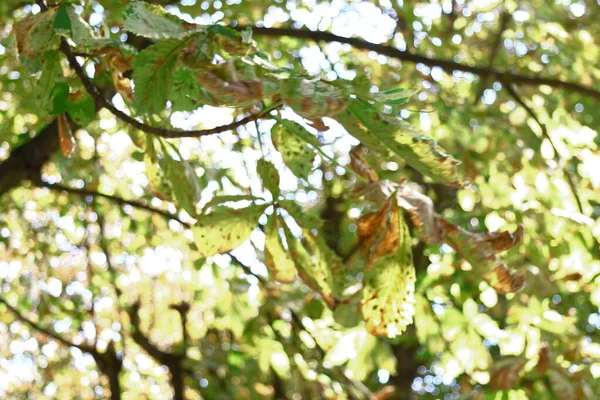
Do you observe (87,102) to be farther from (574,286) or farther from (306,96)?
(574,286)

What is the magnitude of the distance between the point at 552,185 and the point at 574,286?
0.33m

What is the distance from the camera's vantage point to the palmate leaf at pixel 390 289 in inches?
46.0

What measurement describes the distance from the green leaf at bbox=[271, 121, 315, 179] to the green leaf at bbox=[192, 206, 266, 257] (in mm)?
84

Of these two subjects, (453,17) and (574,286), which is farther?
(453,17)

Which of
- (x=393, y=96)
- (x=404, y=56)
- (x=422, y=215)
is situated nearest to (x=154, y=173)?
(x=422, y=215)

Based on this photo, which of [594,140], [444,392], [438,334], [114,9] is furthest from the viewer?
[444,392]

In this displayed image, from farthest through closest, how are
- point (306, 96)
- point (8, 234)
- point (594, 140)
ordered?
point (8, 234) → point (594, 140) → point (306, 96)

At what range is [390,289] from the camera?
119 cm

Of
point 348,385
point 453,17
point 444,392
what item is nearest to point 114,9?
point 348,385

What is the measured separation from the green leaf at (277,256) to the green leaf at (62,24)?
426 millimetres

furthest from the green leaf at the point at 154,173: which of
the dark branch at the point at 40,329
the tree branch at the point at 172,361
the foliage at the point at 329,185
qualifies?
the tree branch at the point at 172,361

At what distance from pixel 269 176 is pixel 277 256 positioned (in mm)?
136

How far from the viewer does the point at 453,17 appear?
4.51 meters

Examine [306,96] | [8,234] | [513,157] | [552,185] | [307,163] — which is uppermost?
[306,96]
